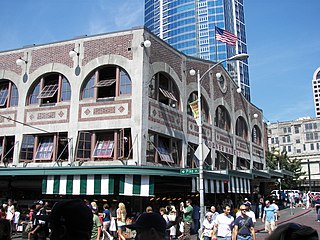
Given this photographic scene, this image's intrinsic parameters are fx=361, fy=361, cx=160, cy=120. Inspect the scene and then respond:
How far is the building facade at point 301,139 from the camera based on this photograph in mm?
87438

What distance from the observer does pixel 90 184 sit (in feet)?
59.5

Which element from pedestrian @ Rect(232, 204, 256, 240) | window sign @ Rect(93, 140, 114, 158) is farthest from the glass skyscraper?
pedestrian @ Rect(232, 204, 256, 240)

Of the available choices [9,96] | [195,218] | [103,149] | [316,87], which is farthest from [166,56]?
[316,87]

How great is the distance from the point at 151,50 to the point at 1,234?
1838cm

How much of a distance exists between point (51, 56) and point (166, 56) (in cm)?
723

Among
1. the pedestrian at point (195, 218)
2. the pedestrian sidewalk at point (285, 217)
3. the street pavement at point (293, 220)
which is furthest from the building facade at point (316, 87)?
the pedestrian at point (195, 218)

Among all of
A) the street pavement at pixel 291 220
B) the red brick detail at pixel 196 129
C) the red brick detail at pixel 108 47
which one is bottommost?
the street pavement at pixel 291 220

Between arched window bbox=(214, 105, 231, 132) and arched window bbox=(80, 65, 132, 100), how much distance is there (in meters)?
10.7

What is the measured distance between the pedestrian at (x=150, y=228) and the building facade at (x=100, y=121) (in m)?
14.3

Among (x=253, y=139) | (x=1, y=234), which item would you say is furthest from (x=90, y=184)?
(x=253, y=139)

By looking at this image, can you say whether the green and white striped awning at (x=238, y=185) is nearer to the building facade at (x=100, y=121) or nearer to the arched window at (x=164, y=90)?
the building facade at (x=100, y=121)

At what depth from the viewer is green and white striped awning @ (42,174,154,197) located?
57.8ft

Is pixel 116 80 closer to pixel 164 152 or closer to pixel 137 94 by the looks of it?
pixel 137 94

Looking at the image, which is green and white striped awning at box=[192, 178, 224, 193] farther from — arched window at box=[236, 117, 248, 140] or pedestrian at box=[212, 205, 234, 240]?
arched window at box=[236, 117, 248, 140]
